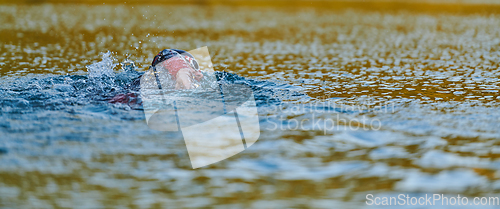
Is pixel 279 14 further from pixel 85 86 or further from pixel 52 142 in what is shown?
pixel 52 142

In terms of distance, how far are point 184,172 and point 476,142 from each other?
5.94 meters

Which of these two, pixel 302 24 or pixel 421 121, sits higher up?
pixel 302 24

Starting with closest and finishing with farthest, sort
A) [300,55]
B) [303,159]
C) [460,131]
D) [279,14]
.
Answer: [303,159], [460,131], [300,55], [279,14]

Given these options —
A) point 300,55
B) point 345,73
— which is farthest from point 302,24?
point 345,73

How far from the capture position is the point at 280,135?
9703 millimetres

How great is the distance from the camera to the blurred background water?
272 inches

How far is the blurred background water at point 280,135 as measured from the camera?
6.91 m

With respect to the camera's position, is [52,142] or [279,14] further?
[279,14]

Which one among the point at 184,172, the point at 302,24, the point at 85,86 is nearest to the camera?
the point at 184,172

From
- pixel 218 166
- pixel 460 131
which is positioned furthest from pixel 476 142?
pixel 218 166

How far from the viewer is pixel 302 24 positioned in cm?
4166

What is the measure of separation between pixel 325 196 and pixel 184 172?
8.11 feet

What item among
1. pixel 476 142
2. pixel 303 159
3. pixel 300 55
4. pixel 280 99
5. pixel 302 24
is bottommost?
pixel 476 142

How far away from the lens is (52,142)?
8.95 m
